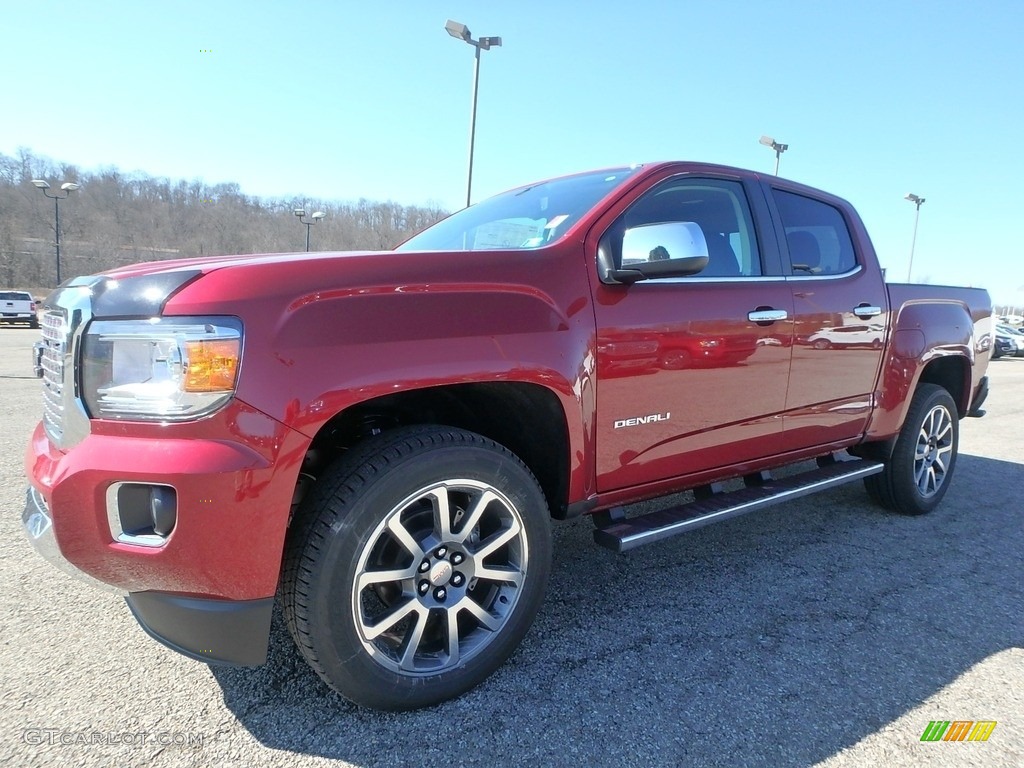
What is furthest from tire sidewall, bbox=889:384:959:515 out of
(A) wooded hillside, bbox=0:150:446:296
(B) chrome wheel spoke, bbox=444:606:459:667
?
(A) wooded hillside, bbox=0:150:446:296

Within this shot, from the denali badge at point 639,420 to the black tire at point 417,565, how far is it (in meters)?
0.46

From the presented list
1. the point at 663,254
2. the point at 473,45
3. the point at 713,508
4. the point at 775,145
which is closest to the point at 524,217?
the point at 663,254

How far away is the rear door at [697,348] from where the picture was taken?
2.43m

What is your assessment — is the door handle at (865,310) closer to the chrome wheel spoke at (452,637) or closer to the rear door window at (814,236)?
the rear door window at (814,236)

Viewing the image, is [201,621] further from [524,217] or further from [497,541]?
[524,217]

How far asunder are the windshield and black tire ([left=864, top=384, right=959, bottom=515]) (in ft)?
8.88

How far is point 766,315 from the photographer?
9.55ft

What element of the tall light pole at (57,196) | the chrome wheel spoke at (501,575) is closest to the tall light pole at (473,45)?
the chrome wheel spoke at (501,575)

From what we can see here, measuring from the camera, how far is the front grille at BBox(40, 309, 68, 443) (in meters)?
1.83

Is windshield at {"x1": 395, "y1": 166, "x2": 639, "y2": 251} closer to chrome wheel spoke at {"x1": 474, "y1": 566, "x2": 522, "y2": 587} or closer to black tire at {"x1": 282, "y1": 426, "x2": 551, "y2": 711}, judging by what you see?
black tire at {"x1": 282, "y1": 426, "x2": 551, "y2": 711}

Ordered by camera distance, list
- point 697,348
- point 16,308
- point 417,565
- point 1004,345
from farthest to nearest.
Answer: point 1004,345
point 16,308
point 697,348
point 417,565

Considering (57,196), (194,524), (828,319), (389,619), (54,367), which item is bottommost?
(389,619)

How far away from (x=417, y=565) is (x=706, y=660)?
1.20 metres

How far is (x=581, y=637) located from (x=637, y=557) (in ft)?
3.07
